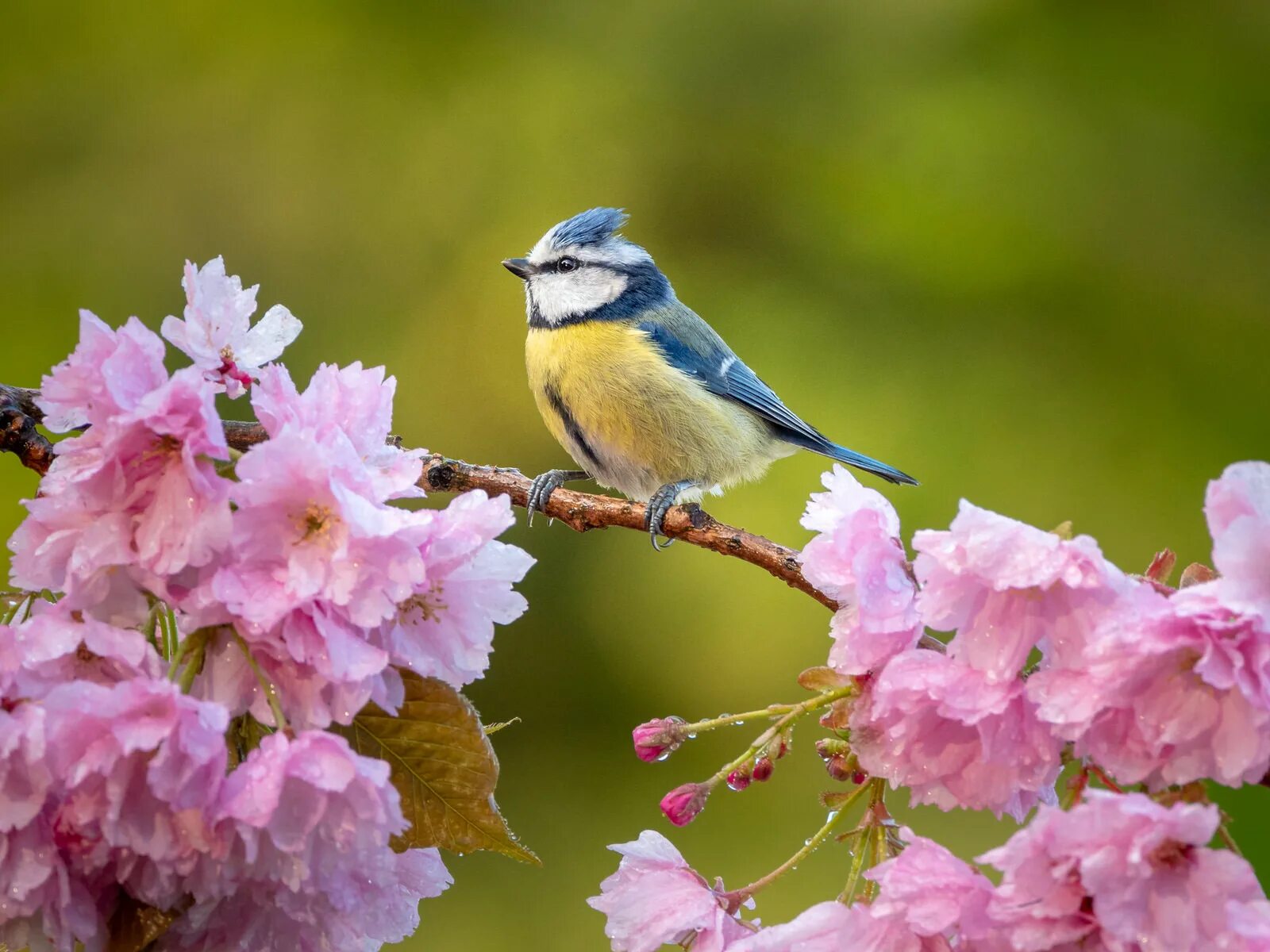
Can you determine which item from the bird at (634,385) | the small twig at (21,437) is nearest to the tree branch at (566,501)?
the small twig at (21,437)

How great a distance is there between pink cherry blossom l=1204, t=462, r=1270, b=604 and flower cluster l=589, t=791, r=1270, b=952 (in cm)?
9

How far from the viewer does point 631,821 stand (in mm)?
2258

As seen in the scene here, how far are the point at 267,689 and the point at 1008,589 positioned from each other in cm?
31

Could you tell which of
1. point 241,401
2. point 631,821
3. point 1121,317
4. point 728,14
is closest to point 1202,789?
point 631,821

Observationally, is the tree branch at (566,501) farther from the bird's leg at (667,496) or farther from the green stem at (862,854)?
the bird's leg at (667,496)

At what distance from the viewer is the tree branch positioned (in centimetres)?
75

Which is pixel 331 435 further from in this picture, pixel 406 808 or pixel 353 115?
pixel 353 115

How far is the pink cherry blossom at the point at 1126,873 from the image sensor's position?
1.57 feet

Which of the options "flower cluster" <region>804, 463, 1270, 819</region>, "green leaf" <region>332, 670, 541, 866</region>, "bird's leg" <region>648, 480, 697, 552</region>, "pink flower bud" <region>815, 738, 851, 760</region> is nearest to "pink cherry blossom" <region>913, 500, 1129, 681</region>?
"flower cluster" <region>804, 463, 1270, 819</region>

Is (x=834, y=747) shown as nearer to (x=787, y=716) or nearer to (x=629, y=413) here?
(x=787, y=716)

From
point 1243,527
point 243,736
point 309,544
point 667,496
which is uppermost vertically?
point 1243,527

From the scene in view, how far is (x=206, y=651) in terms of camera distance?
55 cm

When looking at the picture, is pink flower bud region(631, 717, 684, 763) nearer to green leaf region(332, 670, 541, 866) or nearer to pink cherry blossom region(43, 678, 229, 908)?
green leaf region(332, 670, 541, 866)

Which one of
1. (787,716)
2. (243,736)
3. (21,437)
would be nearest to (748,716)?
(787,716)
